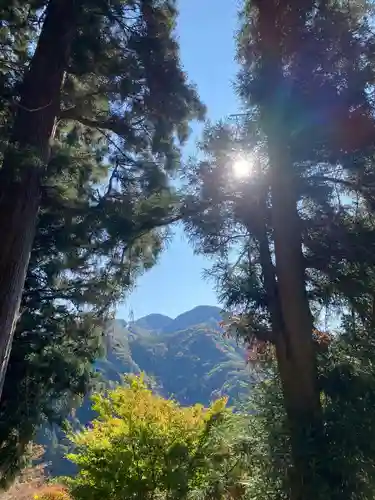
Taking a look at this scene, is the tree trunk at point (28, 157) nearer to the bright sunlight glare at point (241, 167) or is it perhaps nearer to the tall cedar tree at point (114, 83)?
the tall cedar tree at point (114, 83)

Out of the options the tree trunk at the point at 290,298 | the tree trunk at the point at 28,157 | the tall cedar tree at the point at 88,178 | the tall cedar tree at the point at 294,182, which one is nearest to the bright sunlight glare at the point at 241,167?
the tall cedar tree at the point at 294,182

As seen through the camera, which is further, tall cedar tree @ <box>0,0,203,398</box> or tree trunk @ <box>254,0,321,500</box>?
tall cedar tree @ <box>0,0,203,398</box>

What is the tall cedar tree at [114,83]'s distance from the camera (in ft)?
18.4

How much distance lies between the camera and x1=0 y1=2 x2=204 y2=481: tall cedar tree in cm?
591

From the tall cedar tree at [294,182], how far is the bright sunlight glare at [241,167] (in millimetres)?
36

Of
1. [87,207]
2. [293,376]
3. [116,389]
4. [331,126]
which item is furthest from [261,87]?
[116,389]

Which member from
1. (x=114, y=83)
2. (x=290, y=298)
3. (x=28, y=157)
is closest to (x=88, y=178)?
(x=114, y=83)

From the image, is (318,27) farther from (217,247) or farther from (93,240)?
(93,240)

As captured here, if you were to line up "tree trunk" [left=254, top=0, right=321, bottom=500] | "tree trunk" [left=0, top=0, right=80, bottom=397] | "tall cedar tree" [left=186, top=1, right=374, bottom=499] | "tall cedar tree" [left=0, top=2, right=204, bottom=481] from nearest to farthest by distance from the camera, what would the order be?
"tree trunk" [left=254, top=0, right=321, bottom=500] < "tree trunk" [left=0, top=0, right=80, bottom=397] < "tall cedar tree" [left=186, top=1, right=374, bottom=499] < "tall cedar tree" [left=0, top=2, right=204, bottom=481]

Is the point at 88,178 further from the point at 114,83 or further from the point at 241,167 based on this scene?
the point at 241,167


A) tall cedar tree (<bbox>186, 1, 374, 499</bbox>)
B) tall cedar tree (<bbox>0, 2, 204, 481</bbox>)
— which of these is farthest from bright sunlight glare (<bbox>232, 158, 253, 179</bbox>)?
tall cedar tree (<bbox>0, 2, 204, 481</bbox>)

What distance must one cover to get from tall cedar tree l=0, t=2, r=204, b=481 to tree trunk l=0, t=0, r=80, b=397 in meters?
0.28

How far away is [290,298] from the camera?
4.77 meters

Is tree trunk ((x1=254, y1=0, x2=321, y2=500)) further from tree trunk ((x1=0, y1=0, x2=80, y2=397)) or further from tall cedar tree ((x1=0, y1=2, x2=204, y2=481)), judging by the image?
tree trunk ((x1=0, y1=0, x2=80, y2=397))
